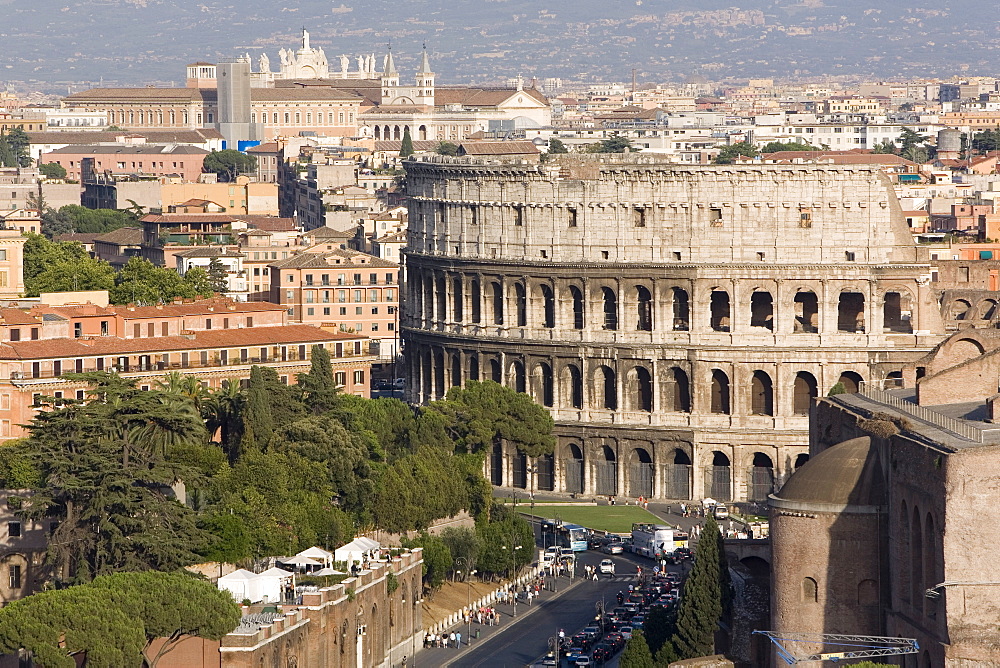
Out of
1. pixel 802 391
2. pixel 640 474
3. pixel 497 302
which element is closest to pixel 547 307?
pixel 497 302

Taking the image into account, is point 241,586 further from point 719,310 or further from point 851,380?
point 719,310

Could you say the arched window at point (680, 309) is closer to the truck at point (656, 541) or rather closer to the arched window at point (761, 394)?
the arched window at point (761, 394)

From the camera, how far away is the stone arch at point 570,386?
15050 cm

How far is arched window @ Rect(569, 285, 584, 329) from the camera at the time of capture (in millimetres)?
150250

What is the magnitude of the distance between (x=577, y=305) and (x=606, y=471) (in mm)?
9465

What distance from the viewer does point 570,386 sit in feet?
495

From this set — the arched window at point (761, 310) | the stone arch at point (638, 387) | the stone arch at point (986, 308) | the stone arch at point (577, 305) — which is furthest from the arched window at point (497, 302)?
the stone arch at point (986, 308)

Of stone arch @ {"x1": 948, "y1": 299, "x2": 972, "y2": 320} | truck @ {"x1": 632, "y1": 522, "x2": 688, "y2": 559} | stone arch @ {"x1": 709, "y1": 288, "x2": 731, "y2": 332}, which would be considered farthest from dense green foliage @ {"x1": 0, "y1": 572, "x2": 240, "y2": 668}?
stone arch @ {"x1": 948, "y1": 299, "x2": 972, "y2": 320}

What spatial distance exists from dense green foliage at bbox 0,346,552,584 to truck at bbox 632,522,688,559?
6632 millimetres

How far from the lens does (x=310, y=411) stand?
5020 inches

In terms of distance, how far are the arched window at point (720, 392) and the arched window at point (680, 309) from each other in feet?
10.1

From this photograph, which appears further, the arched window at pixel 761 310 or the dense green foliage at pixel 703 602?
the arched window at pixel 761 310

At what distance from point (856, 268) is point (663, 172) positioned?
1177 cm

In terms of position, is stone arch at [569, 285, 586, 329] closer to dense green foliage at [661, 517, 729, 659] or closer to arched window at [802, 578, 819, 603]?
dense green foliage at [661, 517, 729, 659]
